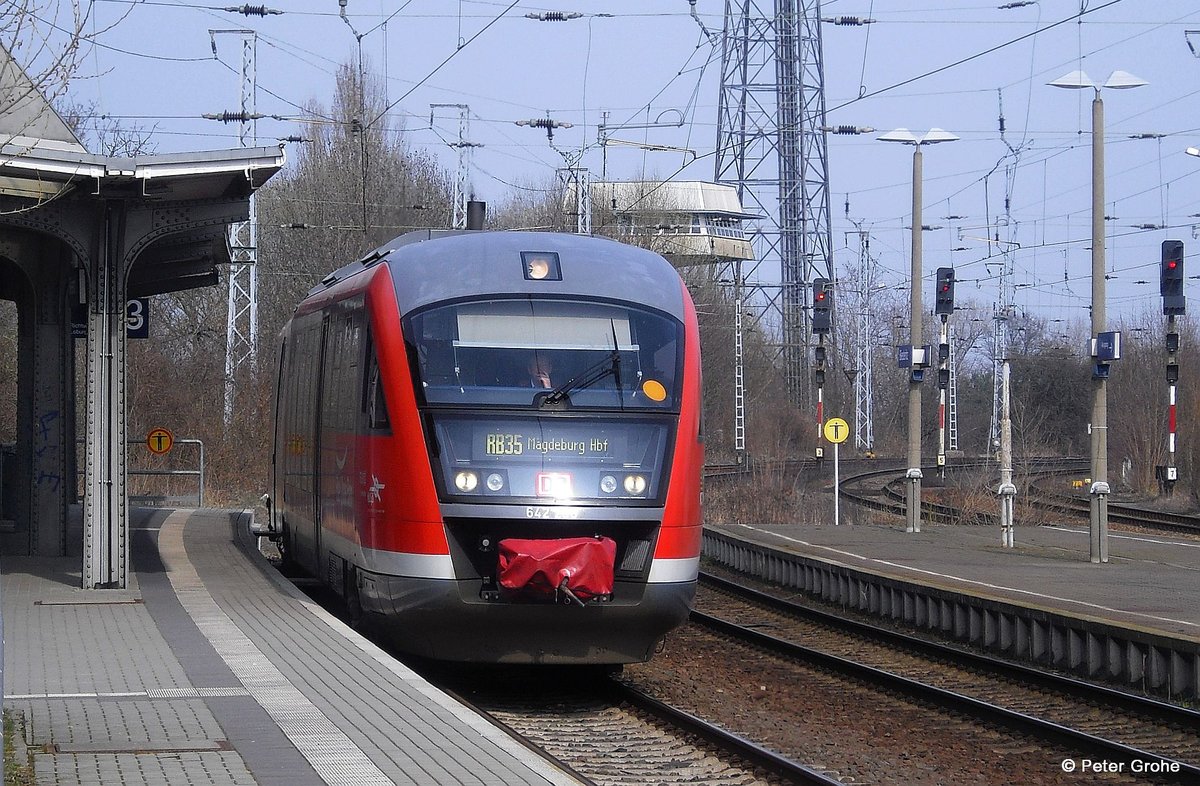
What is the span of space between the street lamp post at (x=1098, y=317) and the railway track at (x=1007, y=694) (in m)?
5.65

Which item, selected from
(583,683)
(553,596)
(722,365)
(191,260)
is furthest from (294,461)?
(722,365)

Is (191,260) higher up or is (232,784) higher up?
(191,260)

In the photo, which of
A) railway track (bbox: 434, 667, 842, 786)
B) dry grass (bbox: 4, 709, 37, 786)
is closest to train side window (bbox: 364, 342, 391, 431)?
railway track (bbox: 434, 667, 842, 786)

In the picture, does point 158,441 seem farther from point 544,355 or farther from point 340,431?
point 544,355

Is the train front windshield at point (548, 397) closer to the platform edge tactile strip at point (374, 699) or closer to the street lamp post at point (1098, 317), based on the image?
the platform edge tactile strip at point (374, 699)

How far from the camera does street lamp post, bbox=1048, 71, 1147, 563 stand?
68.3 feet

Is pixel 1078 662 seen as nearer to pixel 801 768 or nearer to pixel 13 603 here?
pixel 801 768

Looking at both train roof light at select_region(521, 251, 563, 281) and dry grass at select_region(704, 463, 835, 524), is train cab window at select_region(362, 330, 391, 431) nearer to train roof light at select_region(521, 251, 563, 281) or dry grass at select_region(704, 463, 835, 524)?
train roof light at select_region(521, 251, 563, 281)

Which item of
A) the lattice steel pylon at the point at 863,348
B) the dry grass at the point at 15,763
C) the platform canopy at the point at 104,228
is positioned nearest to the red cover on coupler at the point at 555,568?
the dry grass at the point at 15,763

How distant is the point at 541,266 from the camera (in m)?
11.1

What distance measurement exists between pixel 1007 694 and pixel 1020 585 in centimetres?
550

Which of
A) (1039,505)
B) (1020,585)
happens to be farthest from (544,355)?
(1039,505)

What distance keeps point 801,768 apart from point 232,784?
3.32 m

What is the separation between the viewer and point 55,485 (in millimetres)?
17453
